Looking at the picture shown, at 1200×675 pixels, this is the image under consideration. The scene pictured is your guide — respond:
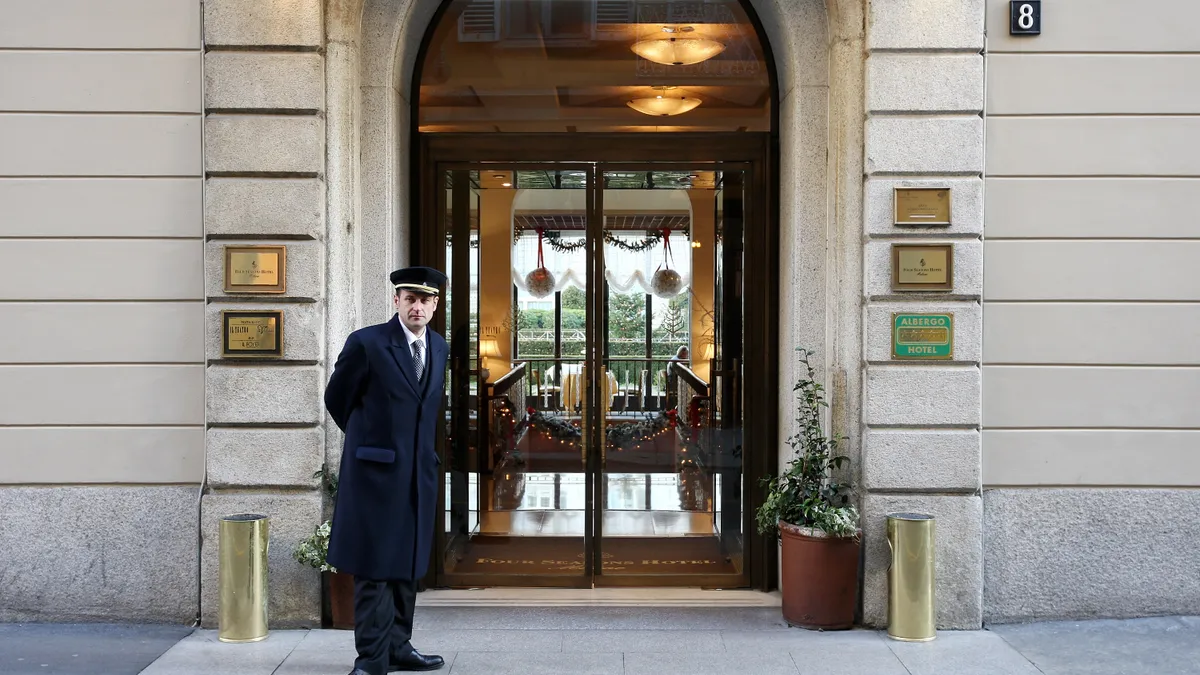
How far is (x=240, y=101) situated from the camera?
5629mm

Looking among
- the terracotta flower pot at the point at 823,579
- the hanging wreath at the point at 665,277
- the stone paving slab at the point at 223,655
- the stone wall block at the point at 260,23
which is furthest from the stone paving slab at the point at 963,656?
the stone wall block at the point at 260,23

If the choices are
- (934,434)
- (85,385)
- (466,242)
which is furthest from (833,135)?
(85,385)

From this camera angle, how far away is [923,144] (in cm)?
564

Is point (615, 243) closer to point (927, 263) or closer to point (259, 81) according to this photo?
point (927, 263)

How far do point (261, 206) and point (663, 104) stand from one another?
2530 mm

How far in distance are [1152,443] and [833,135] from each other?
254 cm

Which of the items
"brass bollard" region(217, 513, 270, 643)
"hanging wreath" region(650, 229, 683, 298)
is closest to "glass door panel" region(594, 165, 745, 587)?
"hanging wreath" region(650, 229, 683, 298)

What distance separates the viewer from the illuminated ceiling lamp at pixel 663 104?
21.2ft

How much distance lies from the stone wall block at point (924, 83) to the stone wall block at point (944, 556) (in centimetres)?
216

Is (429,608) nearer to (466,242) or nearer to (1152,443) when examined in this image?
(466,242)

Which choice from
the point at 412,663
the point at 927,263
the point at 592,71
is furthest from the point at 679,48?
the point at 412,663

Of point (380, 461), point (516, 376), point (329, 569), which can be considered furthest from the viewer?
point (516, 376)

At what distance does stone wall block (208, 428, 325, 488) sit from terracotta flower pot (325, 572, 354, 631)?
527 millimetres

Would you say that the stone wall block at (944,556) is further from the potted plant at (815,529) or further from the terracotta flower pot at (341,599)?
the terracotta flower pot at (341,599)
